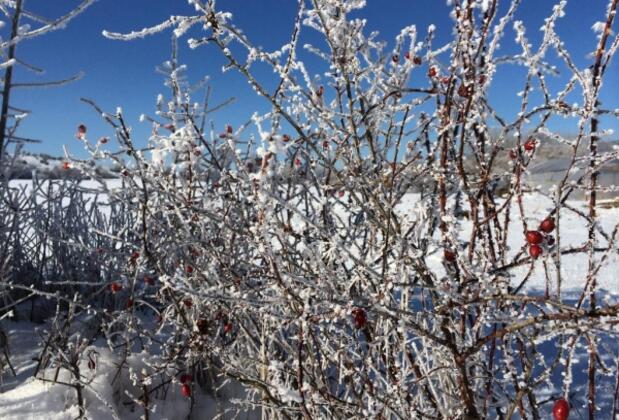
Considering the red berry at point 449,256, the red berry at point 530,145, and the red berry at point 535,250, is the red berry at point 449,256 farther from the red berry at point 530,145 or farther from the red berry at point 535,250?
the red berry at point 530,145

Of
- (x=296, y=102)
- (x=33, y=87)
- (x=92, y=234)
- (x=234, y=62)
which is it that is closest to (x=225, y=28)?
(x=234, y=62)

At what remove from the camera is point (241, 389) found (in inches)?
103

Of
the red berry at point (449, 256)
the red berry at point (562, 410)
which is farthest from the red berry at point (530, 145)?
the red berry at point (562, 410)

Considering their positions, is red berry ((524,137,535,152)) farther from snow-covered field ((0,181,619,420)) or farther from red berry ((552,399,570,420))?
red berry ((552,399,570,420))

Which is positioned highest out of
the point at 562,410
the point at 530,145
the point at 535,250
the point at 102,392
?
the point at 530,145

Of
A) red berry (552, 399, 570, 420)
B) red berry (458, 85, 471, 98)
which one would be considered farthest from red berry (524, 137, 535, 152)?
red berry (552, 399, 570, 420)

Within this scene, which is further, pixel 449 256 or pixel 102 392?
pixel 102 392

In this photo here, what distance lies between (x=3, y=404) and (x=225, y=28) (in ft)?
6.02

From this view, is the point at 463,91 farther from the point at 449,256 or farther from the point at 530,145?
the point at 449,256

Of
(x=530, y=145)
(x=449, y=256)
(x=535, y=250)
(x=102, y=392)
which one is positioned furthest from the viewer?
(x=102, y=392)

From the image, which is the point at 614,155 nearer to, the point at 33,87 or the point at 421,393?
the point at 421,393

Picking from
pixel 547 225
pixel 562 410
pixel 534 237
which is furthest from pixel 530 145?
pixel 562 410

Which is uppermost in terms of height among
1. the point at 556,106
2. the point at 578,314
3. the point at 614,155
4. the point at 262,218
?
the point at 556,106

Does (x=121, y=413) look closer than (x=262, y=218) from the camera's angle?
No
